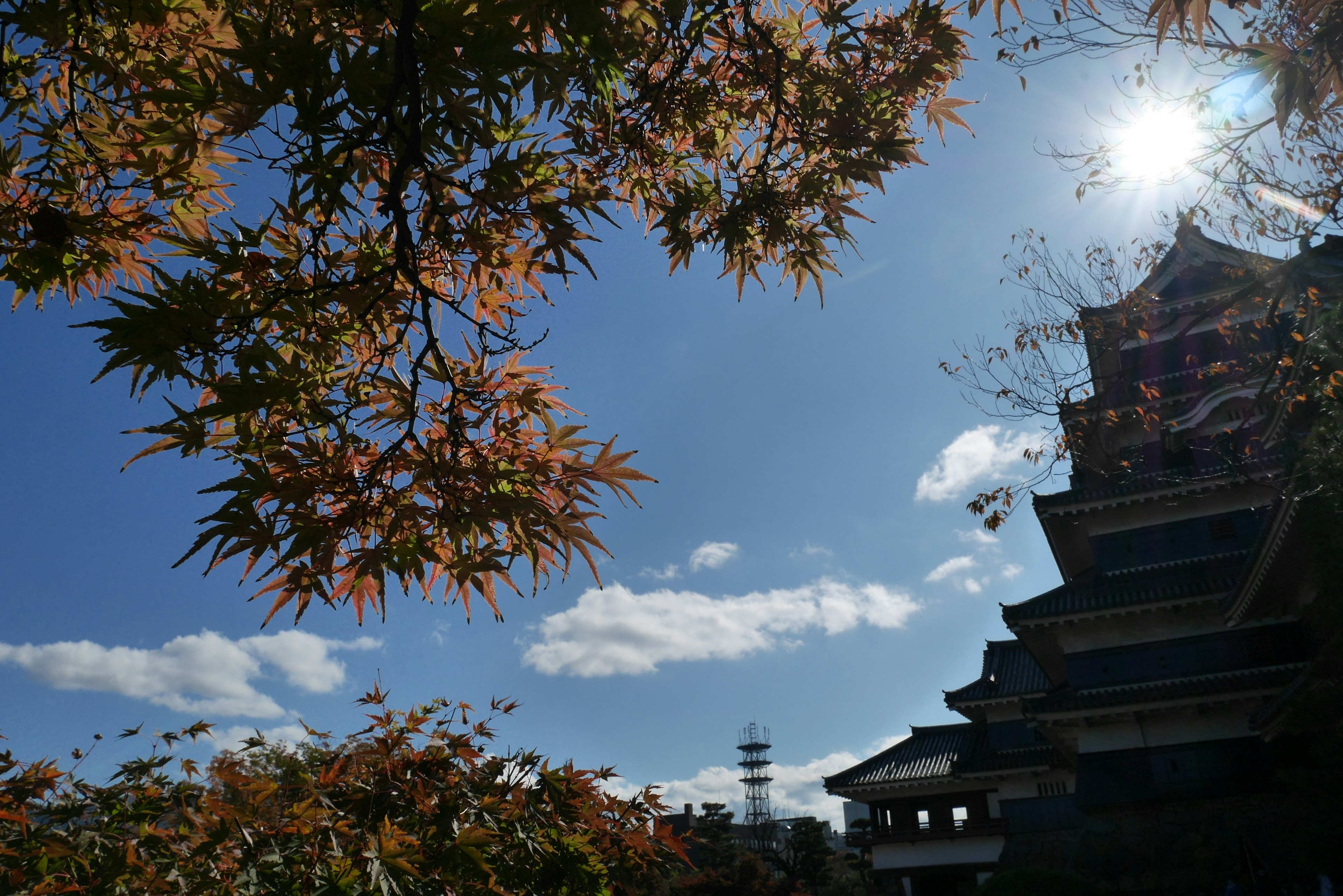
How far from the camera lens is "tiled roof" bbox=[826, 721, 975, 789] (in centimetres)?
2006

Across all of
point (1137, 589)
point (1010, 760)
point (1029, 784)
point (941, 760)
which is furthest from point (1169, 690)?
point (941, 760)

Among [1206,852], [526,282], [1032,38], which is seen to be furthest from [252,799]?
[1206,852]

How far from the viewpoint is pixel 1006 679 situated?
65.1 feet

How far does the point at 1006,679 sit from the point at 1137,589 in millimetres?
6072

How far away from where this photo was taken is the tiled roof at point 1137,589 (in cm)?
1384

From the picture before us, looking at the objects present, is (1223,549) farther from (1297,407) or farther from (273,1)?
(273,1)

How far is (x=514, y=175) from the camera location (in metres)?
2.40

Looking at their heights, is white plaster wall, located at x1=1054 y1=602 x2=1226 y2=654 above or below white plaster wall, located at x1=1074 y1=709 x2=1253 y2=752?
above

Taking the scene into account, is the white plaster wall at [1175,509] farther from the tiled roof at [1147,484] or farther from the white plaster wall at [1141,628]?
the white plaster wall at [1141,628]

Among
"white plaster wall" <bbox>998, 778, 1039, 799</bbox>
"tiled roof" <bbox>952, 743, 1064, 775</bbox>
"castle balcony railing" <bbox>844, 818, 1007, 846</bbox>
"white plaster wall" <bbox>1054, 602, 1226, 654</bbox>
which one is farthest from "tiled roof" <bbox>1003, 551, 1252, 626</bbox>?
"castle balcony railing" <bbox>844, 818, 1007, 846</bbox>

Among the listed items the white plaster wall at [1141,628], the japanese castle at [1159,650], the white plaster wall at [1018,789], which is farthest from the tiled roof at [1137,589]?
the white plaster wall at [1018,789]

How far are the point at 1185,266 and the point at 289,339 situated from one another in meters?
19.4

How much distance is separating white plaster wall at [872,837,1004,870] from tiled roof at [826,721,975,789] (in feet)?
4.92

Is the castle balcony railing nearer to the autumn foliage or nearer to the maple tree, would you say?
the autumn foliage
